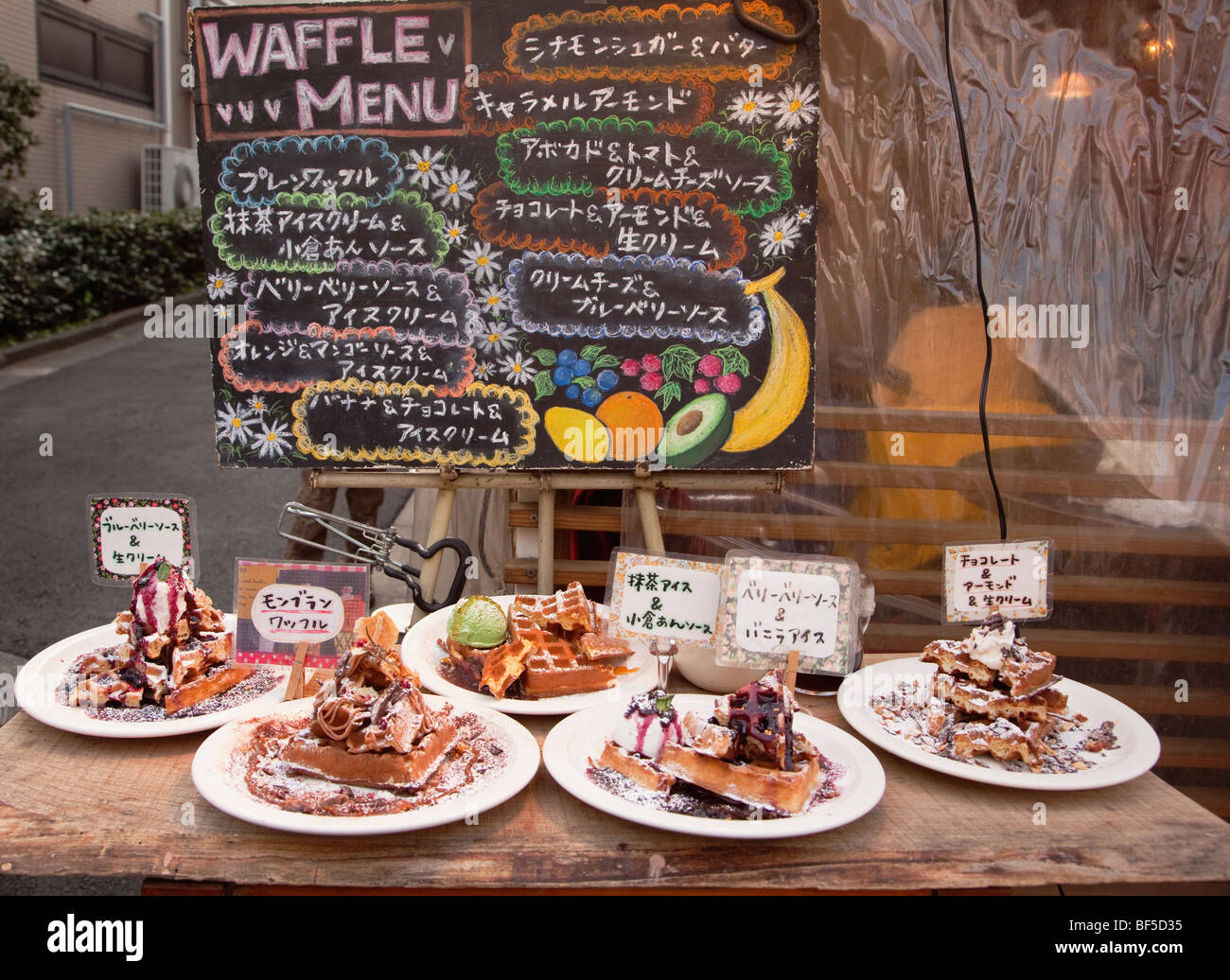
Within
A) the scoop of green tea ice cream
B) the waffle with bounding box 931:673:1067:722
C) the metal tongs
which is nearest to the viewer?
the waffle with bounding box 931:673:1067:722

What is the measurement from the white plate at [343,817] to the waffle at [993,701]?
95 cm

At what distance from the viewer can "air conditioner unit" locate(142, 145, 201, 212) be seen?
17.6 m

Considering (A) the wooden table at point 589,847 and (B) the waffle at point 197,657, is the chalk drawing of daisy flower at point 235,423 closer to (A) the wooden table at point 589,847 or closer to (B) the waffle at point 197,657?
(B) the waffle at point 197,657

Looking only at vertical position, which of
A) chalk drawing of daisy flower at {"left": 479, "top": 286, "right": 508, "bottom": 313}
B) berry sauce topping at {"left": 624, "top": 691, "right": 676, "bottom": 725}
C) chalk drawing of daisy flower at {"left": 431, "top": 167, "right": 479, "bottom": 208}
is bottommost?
berry sauce topping at {"left": 624, "top": 691, "right": 676, "bottom": 725}

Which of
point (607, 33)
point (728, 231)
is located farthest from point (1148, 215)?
point (607, 33)

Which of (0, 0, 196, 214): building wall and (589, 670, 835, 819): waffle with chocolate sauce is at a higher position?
(0, 0, 196, 214): building wall

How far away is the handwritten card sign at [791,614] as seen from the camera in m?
2.26

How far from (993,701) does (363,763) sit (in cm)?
135

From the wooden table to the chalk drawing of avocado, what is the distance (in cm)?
128

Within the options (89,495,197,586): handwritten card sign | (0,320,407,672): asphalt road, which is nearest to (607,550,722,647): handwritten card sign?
(89,495,197,586): handwritten card sign

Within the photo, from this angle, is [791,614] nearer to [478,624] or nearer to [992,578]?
[992,578]

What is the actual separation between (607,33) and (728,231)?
2.21ft

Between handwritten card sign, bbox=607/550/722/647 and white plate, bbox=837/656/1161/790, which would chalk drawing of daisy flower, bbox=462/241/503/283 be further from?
white plate, bbox=837/656/1161/790

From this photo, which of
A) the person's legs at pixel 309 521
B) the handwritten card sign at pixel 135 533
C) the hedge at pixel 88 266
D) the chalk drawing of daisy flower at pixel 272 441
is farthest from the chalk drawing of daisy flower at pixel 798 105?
the hedge at pixel 88 266
